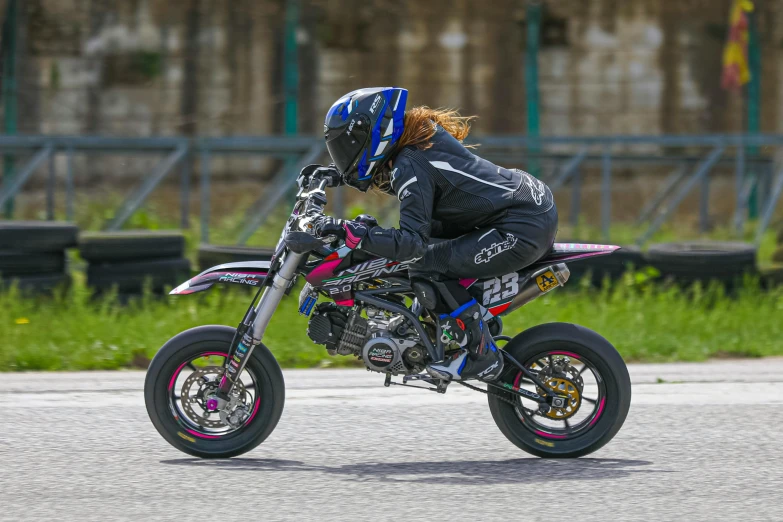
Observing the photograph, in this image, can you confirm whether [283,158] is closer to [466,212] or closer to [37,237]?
[37,237]

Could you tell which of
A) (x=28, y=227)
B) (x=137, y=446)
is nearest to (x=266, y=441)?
(x=137, y=446)

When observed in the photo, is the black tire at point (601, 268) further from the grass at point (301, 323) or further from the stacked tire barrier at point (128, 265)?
the stacked tire barrier at point (128, 265)

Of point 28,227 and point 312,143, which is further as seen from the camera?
point 312,143

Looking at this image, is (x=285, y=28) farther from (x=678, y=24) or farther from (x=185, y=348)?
(x=185, y=348)

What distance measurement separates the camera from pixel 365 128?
540 centimetres

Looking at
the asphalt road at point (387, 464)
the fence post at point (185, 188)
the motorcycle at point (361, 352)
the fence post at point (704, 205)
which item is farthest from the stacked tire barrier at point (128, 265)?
the fence post at point (704, 205)

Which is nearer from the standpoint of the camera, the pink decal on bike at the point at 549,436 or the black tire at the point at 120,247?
the pink decal on bike at the point at 549,436

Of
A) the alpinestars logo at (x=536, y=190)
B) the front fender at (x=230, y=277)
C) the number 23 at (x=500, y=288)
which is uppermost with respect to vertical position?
the alpinestars logo at (x=536, y=190)

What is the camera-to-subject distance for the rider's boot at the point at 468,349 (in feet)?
18.0

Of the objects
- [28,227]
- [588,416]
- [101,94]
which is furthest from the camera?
[101,94]

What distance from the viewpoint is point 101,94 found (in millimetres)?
17578

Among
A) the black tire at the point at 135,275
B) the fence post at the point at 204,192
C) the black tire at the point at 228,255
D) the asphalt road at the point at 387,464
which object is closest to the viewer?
the asphalt road at the point at 387,464

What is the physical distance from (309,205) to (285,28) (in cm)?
1271

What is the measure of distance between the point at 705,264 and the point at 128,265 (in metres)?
4.44
